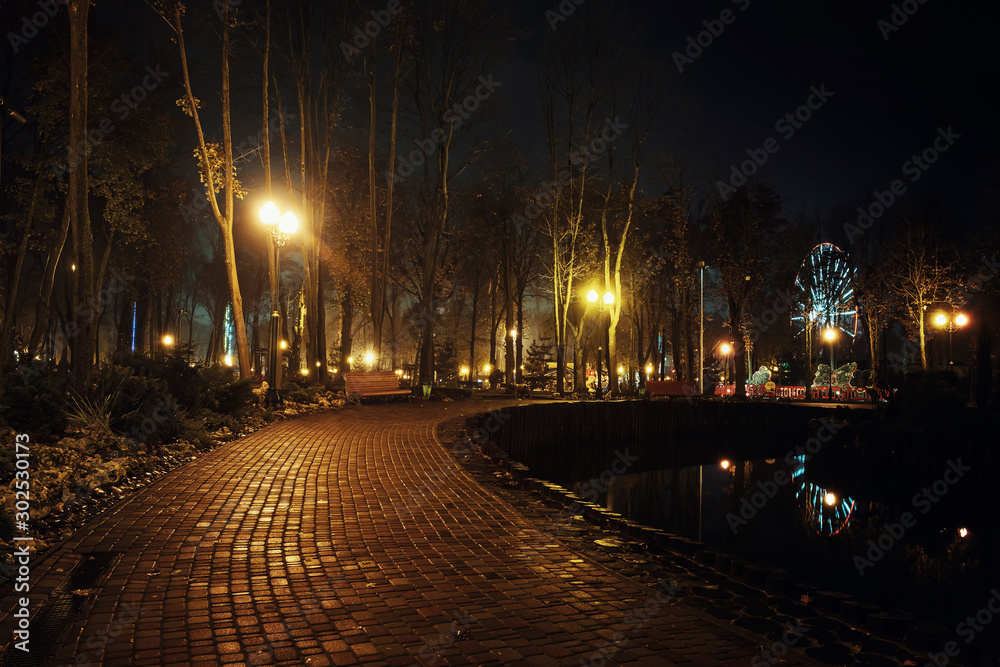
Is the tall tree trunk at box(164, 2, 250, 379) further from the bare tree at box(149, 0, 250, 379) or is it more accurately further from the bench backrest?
the bench backrest

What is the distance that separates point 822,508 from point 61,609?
1412 centimetres

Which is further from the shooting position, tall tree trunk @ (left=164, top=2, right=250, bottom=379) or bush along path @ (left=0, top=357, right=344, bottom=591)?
tall tree trunk @ (left=164, top=2, right=250, bottom=379)

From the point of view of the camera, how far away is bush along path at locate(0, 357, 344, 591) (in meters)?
6.24

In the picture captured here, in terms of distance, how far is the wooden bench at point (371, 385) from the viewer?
1936 centimetres

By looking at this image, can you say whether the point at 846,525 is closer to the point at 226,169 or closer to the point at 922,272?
the point at 226,169

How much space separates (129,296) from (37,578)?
106ft

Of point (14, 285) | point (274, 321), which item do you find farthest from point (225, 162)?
point (14, 285)

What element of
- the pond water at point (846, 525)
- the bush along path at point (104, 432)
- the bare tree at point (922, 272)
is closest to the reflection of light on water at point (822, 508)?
the pond water at point (846, 525)

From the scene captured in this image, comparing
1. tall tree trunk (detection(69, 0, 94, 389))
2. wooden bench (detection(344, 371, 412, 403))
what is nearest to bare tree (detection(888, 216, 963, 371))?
wooden bench (detection(344, 371, 412, 403))

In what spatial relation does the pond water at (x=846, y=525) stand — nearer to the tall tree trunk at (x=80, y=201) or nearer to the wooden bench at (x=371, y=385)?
the wooden bench at (x=371, y=385)

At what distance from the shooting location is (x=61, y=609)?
400 cm

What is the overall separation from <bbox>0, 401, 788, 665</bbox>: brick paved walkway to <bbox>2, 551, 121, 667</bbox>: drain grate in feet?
0.26

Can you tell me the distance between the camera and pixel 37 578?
4.55 metres

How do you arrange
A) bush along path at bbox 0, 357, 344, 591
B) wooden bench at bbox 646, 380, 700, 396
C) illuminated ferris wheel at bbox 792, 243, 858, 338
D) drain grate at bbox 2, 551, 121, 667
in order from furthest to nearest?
illuminated ferris wheel at bbox 792, 243, 858, 338, wooden bench at bbox 646, 380, 700, 396, bush along path at bbox 0, 357, 344, 591, drain grate at bbox 2, 551, 121, 667
